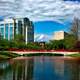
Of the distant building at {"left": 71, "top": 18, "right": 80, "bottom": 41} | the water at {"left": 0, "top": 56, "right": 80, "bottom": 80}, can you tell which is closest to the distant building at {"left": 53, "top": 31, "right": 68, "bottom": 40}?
the distant building at {"left": 71, "top": 18, "right": 80, "bottom": 41}

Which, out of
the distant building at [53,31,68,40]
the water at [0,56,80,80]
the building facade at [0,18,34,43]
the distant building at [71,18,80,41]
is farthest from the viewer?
the distant building at [53,31,68,40]

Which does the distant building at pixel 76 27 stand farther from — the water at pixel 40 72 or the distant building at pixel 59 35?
the water at pixel 40 72

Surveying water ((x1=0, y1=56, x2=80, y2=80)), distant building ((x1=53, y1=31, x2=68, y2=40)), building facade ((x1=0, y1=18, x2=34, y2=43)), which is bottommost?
water ((x1=0, y1=56, x2=80, y2=80))

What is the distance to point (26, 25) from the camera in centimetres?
9831

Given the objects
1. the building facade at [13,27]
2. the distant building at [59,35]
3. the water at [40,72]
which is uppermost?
the building facade at [13,27]

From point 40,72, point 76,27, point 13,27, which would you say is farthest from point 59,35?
point 40,72

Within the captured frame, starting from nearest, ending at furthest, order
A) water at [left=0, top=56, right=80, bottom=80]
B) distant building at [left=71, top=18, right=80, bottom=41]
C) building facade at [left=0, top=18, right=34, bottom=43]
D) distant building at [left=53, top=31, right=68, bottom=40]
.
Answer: water at [left=0, top=56, right=80, bottom=80] → distant building at [left=71, top=18, right=80, bottom=41] → building facade at [left=0, top=18, right=34, bottom=43] → distant building at [left=53, top=31, right=68, bottom=40]

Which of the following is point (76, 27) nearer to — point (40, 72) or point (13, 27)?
point (13, 27)

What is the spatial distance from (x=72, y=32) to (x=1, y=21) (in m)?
31.7

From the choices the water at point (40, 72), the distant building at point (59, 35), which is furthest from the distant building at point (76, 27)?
the water at point (40, 72)

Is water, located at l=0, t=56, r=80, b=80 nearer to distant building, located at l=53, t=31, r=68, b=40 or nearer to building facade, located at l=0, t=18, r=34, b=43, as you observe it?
building facade, located at l=0, t=18, r=34, b=43

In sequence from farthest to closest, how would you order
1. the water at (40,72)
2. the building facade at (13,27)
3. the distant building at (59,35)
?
the distant building at (59,35) → the building facade at (13,27) → the water at (40,72)

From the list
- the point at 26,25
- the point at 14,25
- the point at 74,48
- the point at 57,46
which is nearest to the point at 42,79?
the point at 74,48

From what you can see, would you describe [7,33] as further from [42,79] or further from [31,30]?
[42,79]
